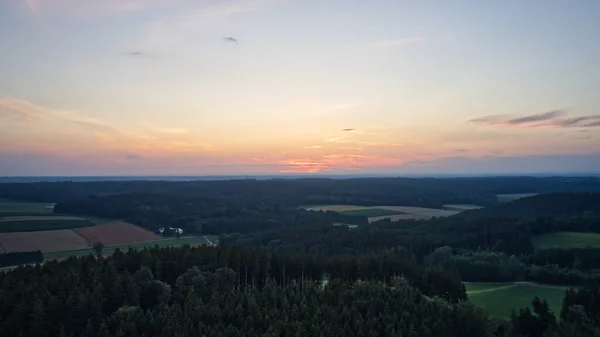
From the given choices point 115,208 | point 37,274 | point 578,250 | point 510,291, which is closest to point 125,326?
point 37,274

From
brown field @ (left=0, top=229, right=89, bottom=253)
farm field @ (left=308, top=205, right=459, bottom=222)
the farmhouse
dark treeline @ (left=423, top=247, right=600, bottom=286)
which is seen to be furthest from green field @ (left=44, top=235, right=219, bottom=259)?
dark treeline @ (left=423, top=247, right=600, bottom=286)

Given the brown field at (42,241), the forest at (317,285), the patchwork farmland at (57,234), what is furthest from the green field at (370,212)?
the brown field at (42,241)

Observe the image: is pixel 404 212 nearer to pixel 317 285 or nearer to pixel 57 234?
pixel 57 234

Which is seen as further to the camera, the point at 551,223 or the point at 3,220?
the point at 3,220

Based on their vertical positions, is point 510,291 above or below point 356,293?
below

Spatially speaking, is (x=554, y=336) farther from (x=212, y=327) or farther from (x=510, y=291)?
(x=510, y=291)

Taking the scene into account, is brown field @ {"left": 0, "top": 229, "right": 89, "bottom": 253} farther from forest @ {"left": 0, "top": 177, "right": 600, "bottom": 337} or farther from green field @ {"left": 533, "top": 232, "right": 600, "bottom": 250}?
green field @ {"left": 533, "top": 232, "right": 600, "bottom": 250}
